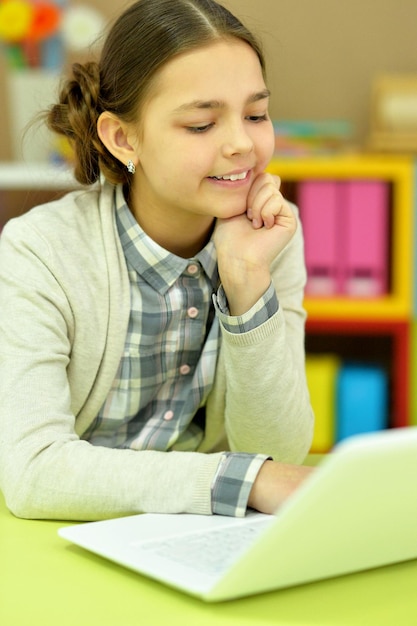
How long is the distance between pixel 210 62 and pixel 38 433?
0.48 metres

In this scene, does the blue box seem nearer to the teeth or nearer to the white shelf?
the white shelf

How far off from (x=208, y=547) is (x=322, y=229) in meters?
2.07

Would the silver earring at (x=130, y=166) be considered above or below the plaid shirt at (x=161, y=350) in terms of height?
above

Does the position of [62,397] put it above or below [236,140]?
below

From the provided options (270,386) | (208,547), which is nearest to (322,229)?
(270,386)

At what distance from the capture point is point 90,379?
119cm

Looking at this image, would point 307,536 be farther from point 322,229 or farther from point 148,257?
point 322,229

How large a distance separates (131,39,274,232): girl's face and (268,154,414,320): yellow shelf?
5.04ft

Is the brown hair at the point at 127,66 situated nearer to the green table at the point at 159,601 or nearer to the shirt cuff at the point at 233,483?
the shirt cuff at the point at 233,483

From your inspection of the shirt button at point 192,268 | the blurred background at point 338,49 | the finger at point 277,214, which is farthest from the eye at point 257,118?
the blurred background at point 338,49

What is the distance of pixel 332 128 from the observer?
2.79 meters

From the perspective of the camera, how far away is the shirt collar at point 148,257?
1230mm

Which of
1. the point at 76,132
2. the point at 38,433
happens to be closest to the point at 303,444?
the point at 38,433

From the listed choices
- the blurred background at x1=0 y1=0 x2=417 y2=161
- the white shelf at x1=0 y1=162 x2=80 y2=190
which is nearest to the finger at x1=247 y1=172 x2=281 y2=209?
the white shelf at x1=0 y1=162 x2=80 y2=190
